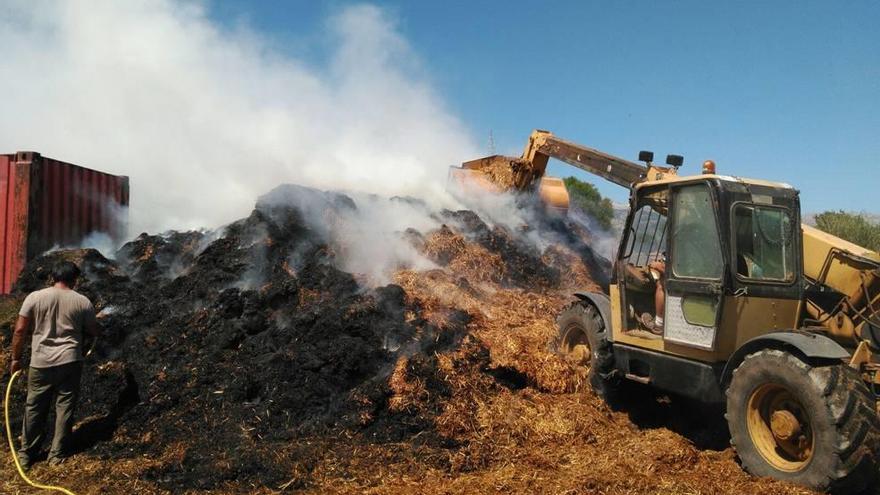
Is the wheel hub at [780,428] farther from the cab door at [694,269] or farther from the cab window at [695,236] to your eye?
the cab window at [695,236]

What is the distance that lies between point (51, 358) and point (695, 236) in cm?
587

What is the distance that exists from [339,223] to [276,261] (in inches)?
68.4

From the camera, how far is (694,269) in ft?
18.7

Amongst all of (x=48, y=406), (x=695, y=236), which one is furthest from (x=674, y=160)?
(x=48, y=406)

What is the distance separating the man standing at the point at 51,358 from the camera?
18.9 ft

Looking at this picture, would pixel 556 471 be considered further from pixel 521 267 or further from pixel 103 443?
pixel 521 267

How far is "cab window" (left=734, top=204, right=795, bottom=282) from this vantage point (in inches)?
215

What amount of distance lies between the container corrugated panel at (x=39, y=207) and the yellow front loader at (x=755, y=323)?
332 inches

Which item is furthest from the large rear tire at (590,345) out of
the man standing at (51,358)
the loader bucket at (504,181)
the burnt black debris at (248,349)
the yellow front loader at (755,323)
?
the man standing at (51,358)

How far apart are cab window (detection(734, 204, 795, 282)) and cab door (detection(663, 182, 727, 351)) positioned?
0.20 metres

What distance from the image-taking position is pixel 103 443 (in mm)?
6023

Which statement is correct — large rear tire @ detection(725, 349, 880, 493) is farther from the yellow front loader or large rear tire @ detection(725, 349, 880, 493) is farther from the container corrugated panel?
the container corrugated panel

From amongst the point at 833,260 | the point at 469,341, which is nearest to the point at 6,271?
the point at 469,341

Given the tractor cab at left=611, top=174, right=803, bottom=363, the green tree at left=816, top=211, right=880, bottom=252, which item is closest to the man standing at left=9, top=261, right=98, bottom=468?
the tractor cab at left=611, top=174, right=803, bottom=363
